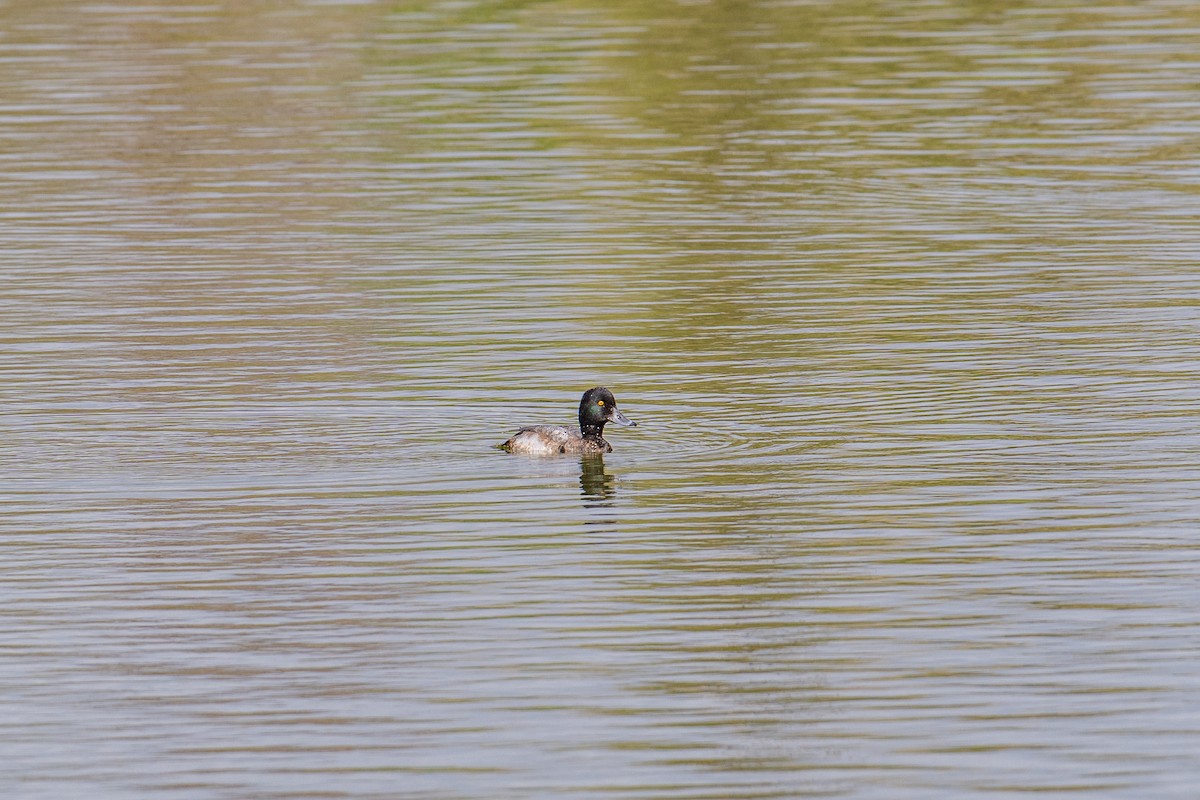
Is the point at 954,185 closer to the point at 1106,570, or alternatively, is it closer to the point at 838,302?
the point at 838,302

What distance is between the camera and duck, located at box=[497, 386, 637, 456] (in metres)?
16.3

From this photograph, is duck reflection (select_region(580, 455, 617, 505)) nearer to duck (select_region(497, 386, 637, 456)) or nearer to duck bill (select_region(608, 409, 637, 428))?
duck (select_region(497, 386, 637, 456))

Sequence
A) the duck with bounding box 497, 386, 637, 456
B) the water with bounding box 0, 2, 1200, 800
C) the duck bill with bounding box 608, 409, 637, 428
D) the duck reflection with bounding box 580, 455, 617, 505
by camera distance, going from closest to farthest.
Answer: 1. the water with bounding box 0, 2, 1200, 800
2. the duck reflection with bounding box 580, 455, 617, 505
3. the duck with bounding box 497, 386, 637, 456
4. the duck bill with bounding box 608, 409, 637, 428

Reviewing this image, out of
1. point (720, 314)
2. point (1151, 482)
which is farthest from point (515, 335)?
point (1151, 482)

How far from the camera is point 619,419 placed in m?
16.5

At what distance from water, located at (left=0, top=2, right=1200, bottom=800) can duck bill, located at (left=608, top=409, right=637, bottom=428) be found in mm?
265

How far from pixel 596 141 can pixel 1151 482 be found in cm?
1690

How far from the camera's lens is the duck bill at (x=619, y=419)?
1650 centimetres

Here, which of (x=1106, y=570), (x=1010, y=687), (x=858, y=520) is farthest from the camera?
(x=858, y=520)

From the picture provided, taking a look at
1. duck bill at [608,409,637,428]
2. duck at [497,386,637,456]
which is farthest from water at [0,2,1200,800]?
duck bill at [608,409,637,428]

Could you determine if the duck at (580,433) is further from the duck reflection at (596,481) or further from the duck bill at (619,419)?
the duck reflection at (596,481)

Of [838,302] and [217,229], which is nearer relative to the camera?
[838,302]

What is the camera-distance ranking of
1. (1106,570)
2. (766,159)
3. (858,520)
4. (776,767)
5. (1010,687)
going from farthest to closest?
(766,159) → (858,520) → (1106,570) → (1010,687) → (776,767)

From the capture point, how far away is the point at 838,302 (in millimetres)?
21328
